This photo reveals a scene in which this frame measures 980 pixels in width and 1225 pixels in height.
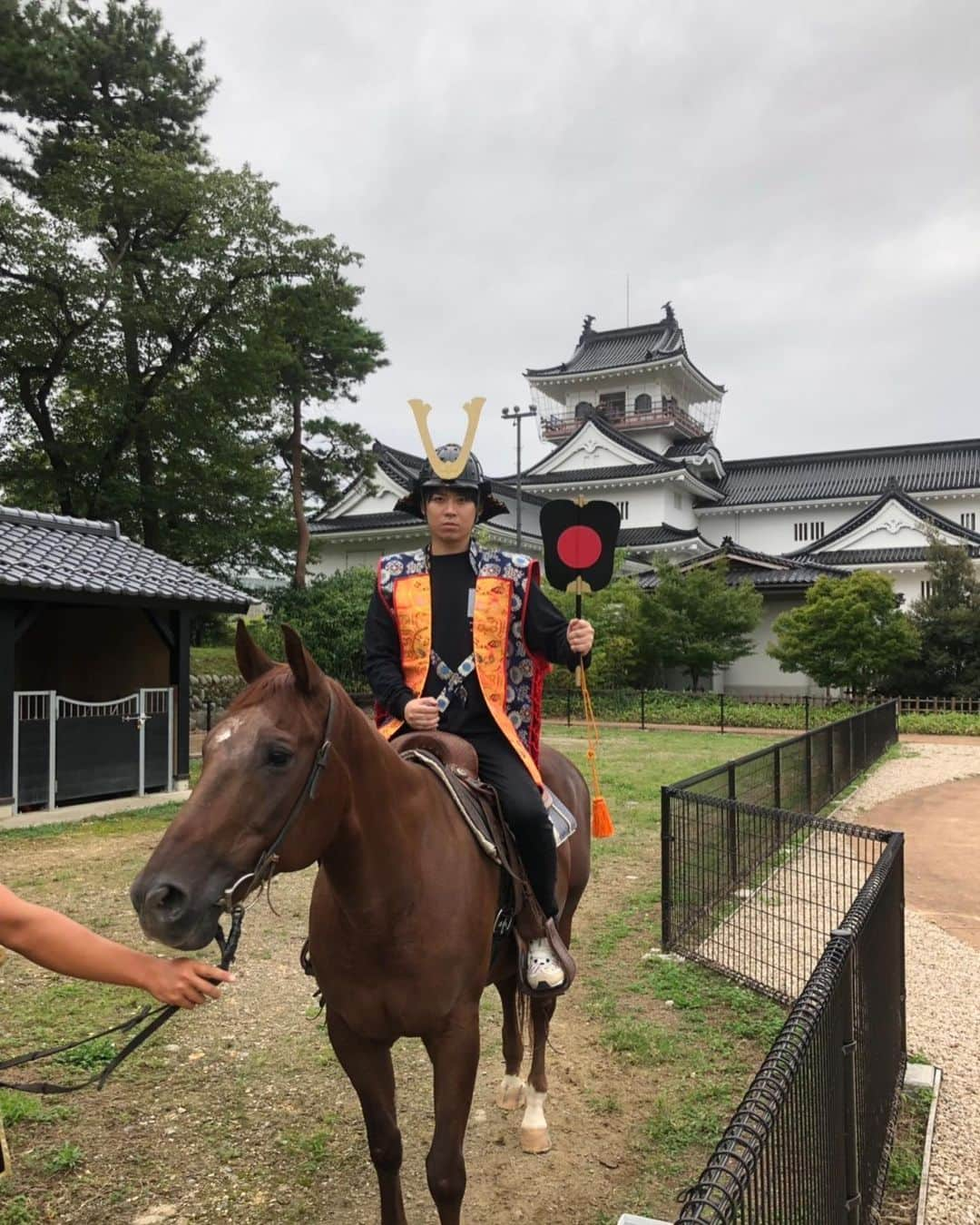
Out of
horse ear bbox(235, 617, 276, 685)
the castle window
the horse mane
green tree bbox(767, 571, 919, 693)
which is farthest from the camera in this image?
the castle window

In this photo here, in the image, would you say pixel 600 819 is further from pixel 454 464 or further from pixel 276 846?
pixel 276 846

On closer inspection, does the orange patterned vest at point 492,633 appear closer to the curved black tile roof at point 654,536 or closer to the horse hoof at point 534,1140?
the horse hoof at point 534,1140

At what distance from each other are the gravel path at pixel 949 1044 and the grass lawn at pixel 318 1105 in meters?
0.87

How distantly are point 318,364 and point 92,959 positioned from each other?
27.0 metres

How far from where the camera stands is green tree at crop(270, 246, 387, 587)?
74.2 ft

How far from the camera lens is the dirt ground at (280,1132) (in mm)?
3336

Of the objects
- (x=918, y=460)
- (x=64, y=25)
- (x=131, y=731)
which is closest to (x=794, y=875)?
(x=131, y=731)

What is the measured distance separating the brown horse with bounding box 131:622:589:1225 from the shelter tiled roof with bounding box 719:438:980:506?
131 ft

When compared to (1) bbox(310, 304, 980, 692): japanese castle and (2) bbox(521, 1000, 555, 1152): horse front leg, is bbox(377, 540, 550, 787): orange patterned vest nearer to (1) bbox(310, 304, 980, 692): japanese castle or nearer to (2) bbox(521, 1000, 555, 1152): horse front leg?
(2) bbox(521, 1000, 555, 1152): horse front leg

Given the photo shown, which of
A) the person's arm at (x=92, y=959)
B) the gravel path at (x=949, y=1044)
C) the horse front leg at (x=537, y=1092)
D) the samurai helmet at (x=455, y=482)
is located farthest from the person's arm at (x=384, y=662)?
the gravel path at (x=949, y=1044)

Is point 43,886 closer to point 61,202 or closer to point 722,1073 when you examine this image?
point 722,1073

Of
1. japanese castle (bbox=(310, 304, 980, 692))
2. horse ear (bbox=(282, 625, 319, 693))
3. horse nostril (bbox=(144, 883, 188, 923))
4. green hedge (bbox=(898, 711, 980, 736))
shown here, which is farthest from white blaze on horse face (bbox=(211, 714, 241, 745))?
japanese castle (bbox=(310, 304, 980, 692))

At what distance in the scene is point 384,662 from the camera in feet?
11.3

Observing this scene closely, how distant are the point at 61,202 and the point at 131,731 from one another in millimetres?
14545
